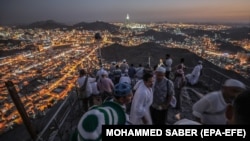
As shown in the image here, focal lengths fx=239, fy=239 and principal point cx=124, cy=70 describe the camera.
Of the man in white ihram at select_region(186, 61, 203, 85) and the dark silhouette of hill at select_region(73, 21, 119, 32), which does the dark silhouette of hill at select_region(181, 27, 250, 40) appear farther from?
the man in white ihram at select_region(186, 61, 203, 85)

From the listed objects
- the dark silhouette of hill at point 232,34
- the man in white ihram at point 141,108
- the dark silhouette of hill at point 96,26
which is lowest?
the dark silhouette of hill at point 232,34

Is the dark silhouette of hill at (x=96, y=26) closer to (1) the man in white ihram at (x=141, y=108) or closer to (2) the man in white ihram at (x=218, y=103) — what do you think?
(1) the man in white ihram at (x=141, y=108)

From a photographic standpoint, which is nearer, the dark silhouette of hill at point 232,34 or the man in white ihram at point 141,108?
the man in white ihram at point 141,108

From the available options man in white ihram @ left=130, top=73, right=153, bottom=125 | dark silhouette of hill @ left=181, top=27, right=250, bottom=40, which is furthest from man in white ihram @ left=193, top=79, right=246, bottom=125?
dark silhouette of hill @ left=181, top=27, right=250, bottom=40

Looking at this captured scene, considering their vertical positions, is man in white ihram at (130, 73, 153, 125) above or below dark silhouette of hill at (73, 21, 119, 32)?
below

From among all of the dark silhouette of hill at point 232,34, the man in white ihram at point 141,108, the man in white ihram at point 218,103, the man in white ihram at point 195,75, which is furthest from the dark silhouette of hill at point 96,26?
the man in white ihram at point 218,103

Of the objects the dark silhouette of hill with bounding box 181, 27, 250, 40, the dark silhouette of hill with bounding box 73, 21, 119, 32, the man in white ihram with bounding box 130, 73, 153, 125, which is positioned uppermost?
the dark silhouette of hill with bounding box 73, 21, 119, 32

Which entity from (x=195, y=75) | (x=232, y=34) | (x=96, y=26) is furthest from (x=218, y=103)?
(x=96, y=26)

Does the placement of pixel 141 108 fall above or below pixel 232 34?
above

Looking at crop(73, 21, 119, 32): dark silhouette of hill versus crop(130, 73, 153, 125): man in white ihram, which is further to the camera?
crop(73, 21, 119, 32): dark silhouette of hill

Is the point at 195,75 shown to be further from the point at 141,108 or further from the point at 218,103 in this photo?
the point at 218,103

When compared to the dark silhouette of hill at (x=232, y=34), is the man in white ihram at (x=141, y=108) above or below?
above

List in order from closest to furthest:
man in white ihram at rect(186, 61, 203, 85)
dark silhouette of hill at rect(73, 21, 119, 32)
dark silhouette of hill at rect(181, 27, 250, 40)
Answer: man in white ihram at rect(186, 61, 203, 85) → dark silhouette of hill at rect(181, 27, 250, 40) → dark silhouette of hill at rect(73, 21, 119, 32)
